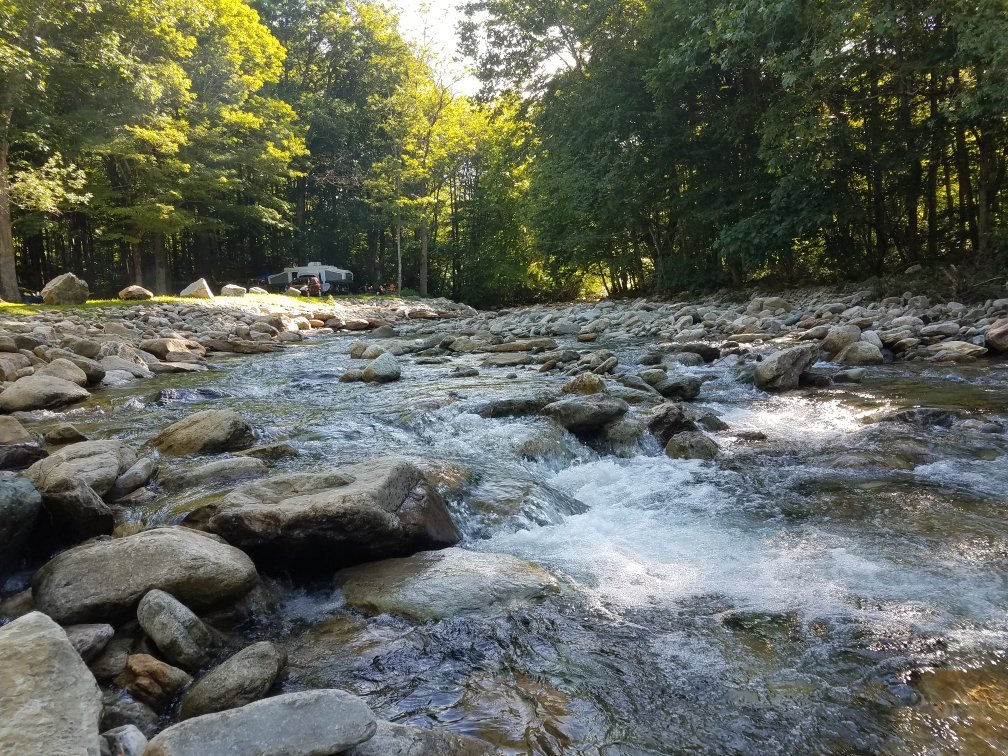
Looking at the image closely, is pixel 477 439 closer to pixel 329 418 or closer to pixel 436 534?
pixel 329 418

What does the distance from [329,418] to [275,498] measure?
10.0ft

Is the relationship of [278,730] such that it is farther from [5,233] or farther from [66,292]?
[5,233]

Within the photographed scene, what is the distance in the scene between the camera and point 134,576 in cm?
286

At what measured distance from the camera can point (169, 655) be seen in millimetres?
2570

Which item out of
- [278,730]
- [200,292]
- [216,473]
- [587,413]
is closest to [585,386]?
[587,413]

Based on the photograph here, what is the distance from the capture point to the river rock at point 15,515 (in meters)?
3.23

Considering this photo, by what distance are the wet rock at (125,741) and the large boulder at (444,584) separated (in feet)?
3.99

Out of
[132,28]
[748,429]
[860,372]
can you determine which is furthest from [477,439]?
[132,28]

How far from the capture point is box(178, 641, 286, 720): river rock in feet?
7.50

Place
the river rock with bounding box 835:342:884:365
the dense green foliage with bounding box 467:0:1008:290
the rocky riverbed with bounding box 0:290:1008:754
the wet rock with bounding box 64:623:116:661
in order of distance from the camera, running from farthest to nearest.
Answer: the dense green foliage with bounding box 467:0:1008:290 → the river rock with bounding box 835:342:884:365 → the wet rock with bounding box 64:623:116:661 → the rocky riverbed with bounding box 0:290:1008:754

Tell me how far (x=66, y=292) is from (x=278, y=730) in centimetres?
1983

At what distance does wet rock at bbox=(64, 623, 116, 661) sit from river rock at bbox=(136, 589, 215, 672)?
0.13 meters

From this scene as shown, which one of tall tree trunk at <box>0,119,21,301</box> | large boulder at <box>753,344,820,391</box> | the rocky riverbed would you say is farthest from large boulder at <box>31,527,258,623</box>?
tall tree trunk at <box>0,119,21,301</box>

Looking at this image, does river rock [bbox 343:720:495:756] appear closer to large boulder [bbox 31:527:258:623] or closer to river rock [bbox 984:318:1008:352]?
large boulder [bbox 31:527:258:623]
